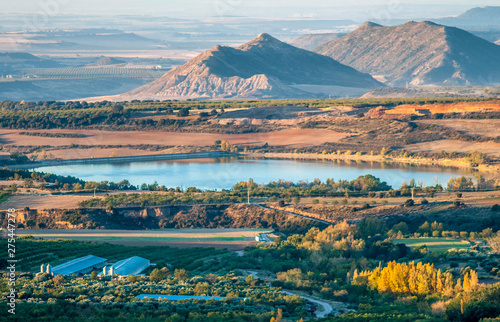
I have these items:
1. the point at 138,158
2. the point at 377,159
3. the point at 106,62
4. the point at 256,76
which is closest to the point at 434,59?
the point at 256,76

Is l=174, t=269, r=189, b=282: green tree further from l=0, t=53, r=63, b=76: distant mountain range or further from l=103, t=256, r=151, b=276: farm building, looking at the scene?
l=0, t=53, r=63, b=76: distant mountain range

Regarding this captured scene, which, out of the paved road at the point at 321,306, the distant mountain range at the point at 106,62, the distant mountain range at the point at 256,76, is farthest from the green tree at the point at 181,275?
the distant mountain range at the point at 106,62

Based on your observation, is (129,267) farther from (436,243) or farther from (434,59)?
(434,59)

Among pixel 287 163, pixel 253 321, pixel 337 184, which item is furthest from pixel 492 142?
pixel 253 321

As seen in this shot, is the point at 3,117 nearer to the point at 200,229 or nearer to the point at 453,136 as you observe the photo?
the point at 453,136

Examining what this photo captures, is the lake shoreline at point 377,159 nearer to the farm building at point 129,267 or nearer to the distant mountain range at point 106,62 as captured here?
the farm building at point 129,267

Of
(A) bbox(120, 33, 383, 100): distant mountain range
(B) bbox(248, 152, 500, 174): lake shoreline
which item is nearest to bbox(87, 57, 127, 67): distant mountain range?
(A) bbox(120, 33, 383, 100): distant mountain range
